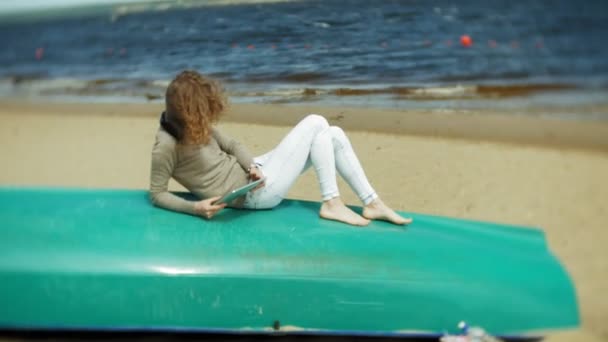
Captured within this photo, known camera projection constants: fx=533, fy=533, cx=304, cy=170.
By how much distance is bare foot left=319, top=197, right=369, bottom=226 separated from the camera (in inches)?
68.2

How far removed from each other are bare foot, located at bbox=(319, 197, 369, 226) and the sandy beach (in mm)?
683

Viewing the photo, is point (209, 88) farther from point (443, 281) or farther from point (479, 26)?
point (479, 26)

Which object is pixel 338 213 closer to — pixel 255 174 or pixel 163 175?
pixel 255 174

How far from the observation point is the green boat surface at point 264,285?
1.54 meters

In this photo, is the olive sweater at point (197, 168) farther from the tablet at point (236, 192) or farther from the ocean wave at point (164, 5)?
the ocean wave at point (164, 5)

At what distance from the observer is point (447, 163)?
2.84m

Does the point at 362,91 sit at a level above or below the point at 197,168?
above

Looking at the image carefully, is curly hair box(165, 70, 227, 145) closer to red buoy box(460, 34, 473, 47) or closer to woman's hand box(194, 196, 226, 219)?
woman's hand box(194, 196, 226, 219)

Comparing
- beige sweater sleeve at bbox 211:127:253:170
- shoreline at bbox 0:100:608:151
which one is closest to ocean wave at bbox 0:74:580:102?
shoreline at bbox 0:100:608:151

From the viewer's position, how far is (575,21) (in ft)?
15.3

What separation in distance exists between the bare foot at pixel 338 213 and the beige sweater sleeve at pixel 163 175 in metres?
0.43

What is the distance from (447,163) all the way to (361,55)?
181 cm

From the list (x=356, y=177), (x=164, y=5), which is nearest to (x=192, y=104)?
(x=356, y=177)

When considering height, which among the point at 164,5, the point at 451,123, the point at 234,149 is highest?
the point at 164,5
